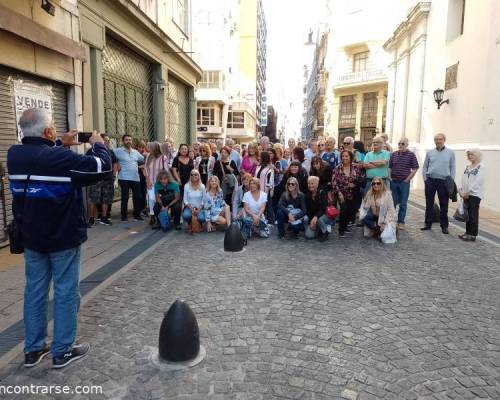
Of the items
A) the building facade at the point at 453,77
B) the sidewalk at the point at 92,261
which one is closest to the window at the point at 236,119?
the building facade at the point at 453,77

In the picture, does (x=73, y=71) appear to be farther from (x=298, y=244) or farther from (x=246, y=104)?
(x=246, y=104)

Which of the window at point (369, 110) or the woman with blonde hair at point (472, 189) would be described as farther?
the window at point (369, 110)

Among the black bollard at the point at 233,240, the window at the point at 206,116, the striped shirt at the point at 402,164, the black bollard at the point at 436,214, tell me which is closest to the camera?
the black bollard at the point at 233,240

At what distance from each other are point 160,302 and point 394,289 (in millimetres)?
2677

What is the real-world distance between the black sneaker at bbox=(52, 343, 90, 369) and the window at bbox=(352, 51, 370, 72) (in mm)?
39701

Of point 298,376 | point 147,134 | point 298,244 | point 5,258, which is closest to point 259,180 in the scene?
point 298,244

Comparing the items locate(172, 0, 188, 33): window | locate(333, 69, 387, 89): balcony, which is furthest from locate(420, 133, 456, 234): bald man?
locate(333, 69, 387, 89): balcony

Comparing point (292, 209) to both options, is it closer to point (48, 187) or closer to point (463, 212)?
point (463, 212)

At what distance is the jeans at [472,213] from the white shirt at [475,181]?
0.33 feet

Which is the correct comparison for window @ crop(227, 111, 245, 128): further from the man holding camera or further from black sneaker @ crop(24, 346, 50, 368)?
black sneaker @ crop(24, 346, 50, 368)

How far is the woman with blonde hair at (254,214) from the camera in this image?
23.8 feet

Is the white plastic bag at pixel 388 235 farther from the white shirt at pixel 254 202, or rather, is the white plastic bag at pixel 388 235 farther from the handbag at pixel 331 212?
the white shirt at pixel 254 202

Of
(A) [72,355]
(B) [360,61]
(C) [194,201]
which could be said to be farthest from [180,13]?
(B) [360,61]

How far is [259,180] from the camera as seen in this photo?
7.85 m
